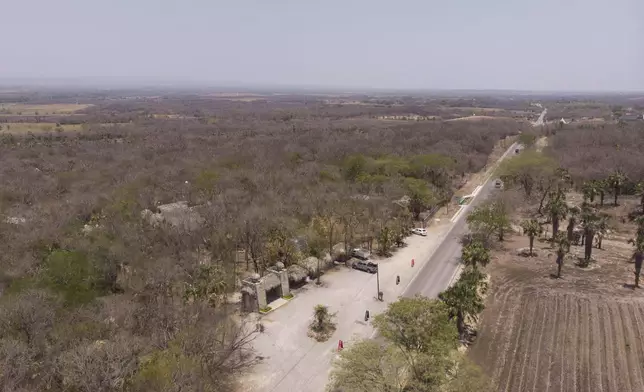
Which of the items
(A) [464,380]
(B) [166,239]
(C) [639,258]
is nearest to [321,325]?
(A) [464,380]

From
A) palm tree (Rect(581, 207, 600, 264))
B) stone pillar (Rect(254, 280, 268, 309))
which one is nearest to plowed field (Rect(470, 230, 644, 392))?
palm tree (Rect(581, 207, 600, 264))

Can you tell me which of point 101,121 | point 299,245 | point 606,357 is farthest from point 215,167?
point 101,121

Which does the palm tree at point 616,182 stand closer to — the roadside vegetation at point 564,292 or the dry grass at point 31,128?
the roadside vegetation at point 564,292

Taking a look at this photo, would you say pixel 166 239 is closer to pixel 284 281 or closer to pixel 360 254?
pixel 284 281

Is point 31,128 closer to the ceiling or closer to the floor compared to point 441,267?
closer to the ceiling

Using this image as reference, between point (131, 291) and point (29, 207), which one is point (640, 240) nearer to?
point (131, 291)

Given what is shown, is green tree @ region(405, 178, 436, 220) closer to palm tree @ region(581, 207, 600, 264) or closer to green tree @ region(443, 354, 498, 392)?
palm tree @ region(581, 207, 600, 264)

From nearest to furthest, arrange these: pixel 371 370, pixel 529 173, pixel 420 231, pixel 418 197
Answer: pixel 371 370, pixel 420 231, pixel 418 197, pixel 529 173
